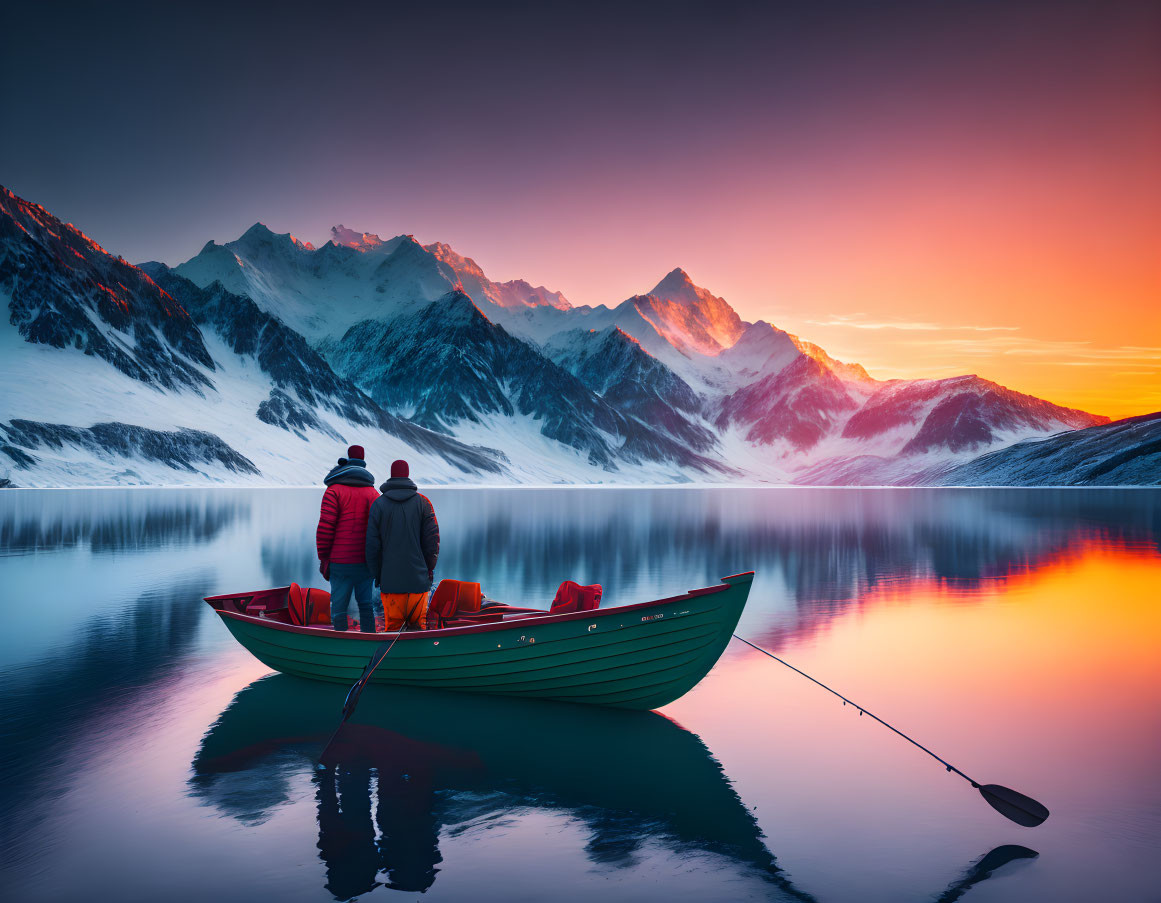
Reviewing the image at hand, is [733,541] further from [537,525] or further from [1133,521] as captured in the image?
[1133,521]

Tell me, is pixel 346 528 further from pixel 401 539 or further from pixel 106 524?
pixel 106 524

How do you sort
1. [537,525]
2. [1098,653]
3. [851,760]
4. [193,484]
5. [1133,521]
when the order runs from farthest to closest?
[193,484] → [1133,521] → [537,525] → [1098,653] → [851,760]

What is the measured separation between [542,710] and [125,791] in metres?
6.44

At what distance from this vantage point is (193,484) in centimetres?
14562

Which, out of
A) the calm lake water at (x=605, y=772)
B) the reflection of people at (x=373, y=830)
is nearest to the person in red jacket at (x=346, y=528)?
the calm lake water at (x=605, y=772)

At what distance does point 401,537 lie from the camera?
13.5m

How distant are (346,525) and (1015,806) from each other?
36.1 ft

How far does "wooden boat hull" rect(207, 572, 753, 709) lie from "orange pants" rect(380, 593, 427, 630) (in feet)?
2.25

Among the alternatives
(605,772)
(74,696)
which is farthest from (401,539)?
(74,696)

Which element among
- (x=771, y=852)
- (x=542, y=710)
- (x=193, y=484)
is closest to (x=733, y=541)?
(x=542, y=710)

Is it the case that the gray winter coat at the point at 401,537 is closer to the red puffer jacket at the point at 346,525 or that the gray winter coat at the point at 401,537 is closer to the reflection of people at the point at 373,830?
the red puffer jacket at the point at 346,525

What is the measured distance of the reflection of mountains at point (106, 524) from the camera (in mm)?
41562

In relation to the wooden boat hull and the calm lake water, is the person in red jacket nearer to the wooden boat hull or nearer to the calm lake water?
the wooden boat hull

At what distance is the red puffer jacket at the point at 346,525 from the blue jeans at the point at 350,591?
0.19m
